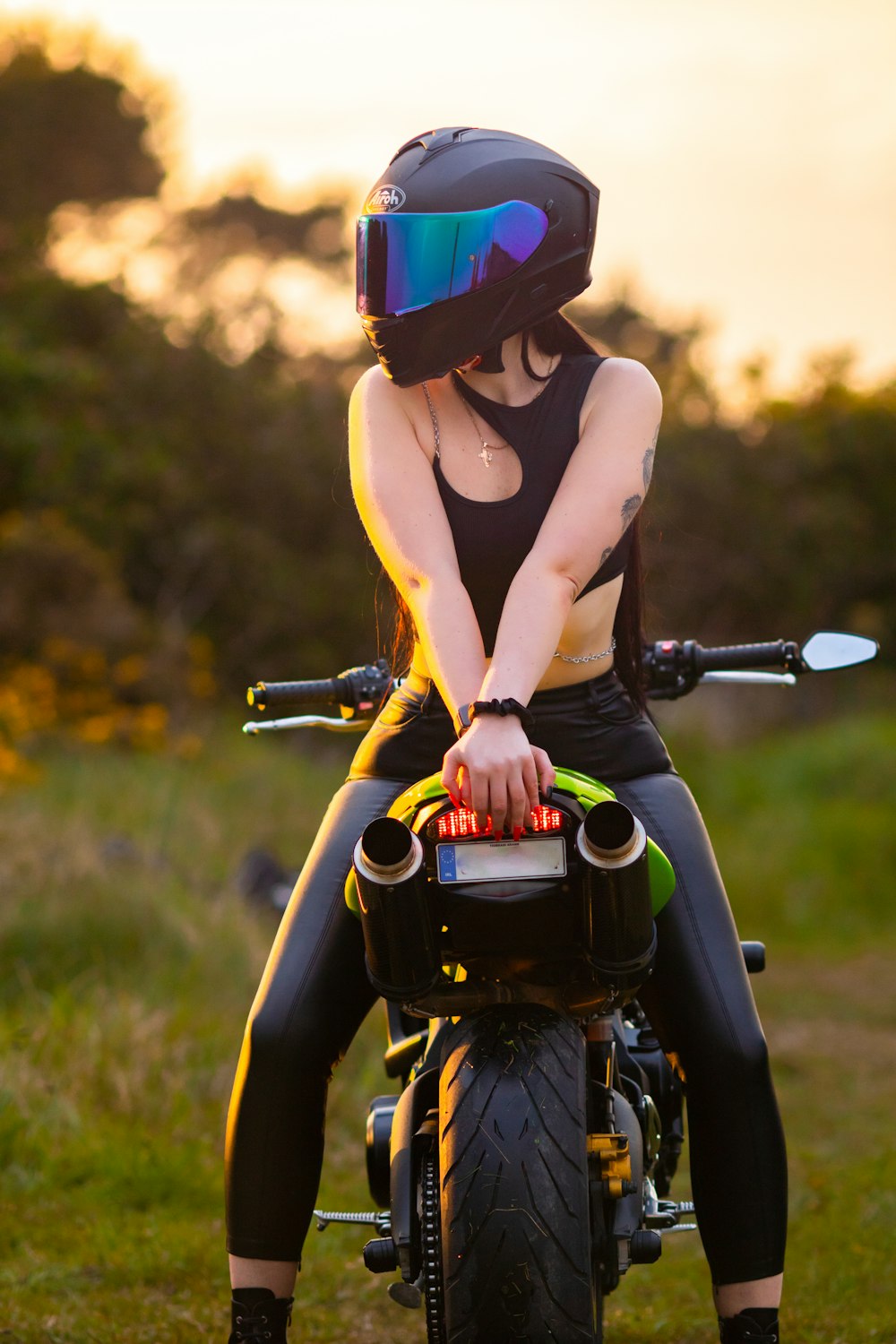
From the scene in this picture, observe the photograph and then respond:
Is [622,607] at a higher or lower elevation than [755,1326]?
higher

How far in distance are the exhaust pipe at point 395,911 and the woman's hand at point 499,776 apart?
11 cm

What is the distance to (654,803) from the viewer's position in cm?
272

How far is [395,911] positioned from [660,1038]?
27.7 inches

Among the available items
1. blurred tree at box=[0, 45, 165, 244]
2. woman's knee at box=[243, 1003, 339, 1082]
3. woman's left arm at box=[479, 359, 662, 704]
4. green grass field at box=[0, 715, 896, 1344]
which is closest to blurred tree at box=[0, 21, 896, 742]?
blurred tree at box=[0, 45, 165, 244]

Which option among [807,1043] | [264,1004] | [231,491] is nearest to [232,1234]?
[264,1004]

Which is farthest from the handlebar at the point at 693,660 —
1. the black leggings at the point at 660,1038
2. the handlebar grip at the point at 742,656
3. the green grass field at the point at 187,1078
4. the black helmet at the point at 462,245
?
the green grass field at the point at 187,1078

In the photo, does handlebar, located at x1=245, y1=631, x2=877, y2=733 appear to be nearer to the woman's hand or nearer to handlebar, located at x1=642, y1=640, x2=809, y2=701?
handlebar, located at x1=642, y1=640, x2=809, y2=701

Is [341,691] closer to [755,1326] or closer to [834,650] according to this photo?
[834,650]

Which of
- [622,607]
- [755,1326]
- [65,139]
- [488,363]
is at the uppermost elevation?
[65,139]

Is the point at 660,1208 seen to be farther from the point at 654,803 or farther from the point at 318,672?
the point at 318,672

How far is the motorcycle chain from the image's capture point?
2.33 m

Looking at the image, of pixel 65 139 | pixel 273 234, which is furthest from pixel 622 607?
pixel 273 234

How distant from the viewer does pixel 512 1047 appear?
2305 mm

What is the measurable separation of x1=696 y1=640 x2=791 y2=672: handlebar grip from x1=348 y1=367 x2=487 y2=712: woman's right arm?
2.61ft
